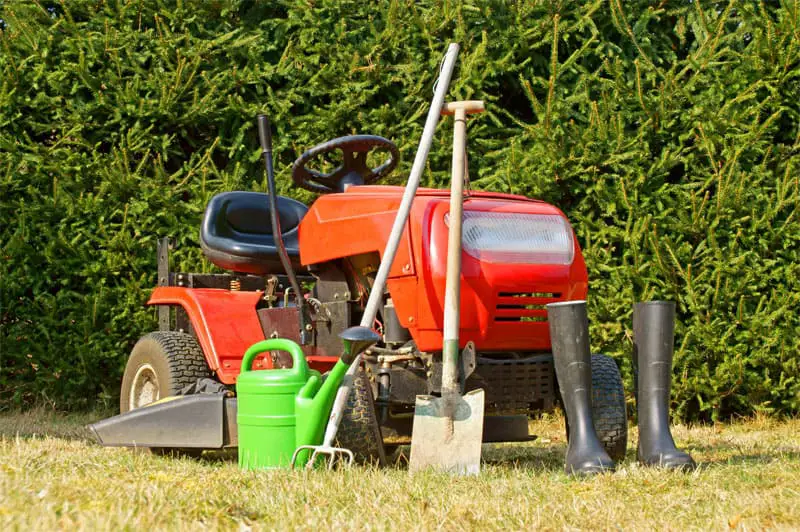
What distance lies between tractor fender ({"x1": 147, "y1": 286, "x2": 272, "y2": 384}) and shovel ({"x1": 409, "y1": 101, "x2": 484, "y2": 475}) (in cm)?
101

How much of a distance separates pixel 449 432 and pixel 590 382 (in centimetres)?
49

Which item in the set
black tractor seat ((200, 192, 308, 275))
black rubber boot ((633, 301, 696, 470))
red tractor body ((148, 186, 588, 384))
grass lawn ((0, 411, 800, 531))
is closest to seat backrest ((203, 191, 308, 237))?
black tractor seat ((200, 192, 308, 275))

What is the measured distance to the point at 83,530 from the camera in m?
2.23

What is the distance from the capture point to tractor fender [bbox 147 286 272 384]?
4.33m

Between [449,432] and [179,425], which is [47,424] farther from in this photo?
[449,432]

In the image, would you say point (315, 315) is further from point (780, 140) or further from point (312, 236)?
point (780, 140)

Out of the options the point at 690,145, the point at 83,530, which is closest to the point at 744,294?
the point at 690,145

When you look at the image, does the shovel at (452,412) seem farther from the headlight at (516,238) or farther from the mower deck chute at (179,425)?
the mower deck chute at (179,425)

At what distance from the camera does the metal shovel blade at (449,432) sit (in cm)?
348

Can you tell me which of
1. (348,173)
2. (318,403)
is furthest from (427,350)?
(348,173)

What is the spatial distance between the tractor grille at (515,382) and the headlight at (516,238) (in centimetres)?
35

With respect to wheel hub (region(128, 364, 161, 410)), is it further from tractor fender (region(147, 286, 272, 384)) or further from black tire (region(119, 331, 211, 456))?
tractor fender (region(147, 286, 272, 384))

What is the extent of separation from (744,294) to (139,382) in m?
2.98

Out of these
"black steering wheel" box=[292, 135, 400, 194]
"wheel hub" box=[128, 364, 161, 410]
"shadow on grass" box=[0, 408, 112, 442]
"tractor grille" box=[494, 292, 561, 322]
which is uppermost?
"black steering wheel" box=[292, 135, 400, 194]
